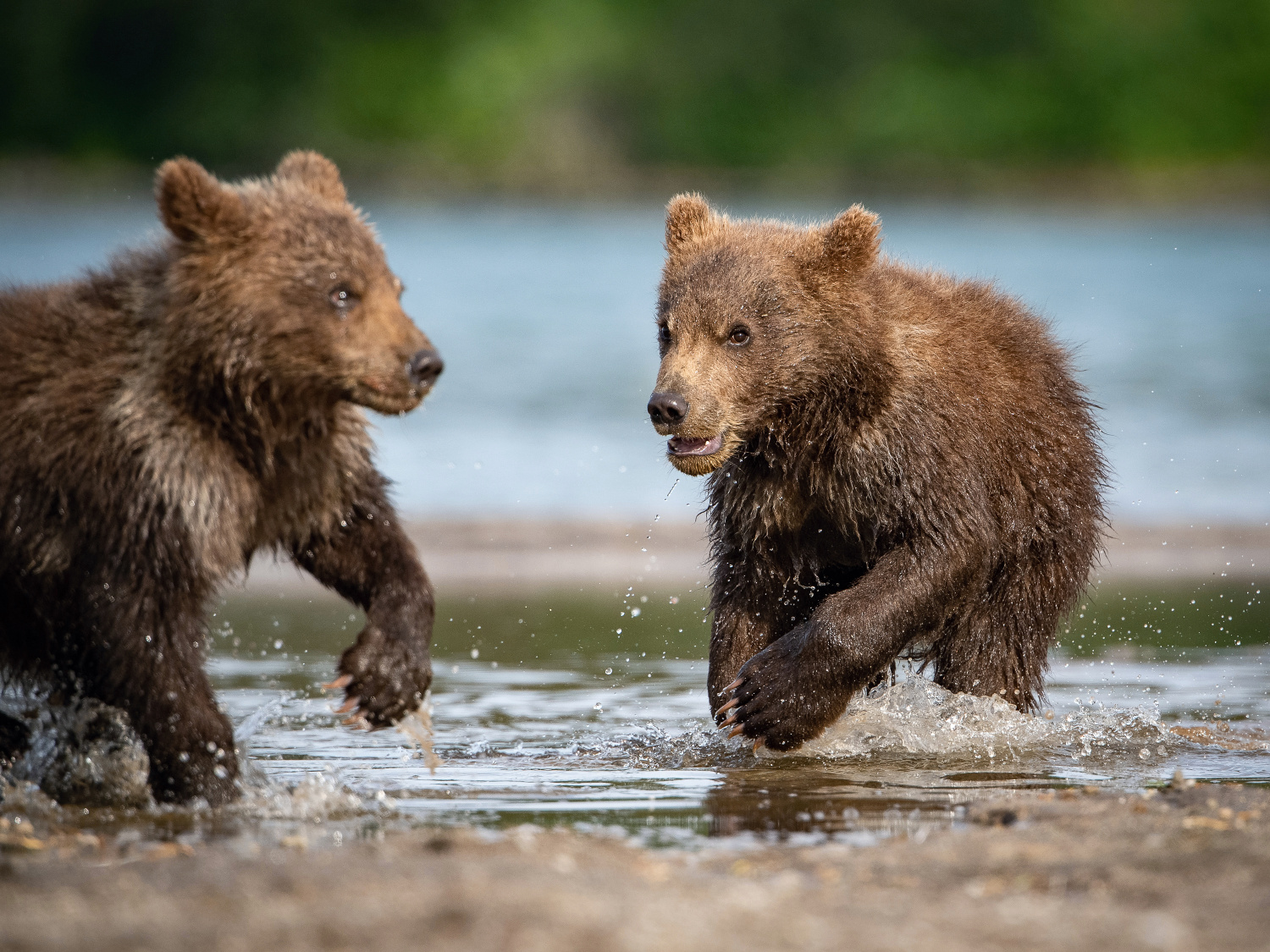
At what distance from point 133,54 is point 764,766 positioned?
6426cm

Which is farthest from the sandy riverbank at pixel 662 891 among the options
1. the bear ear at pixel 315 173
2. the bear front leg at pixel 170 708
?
the bear ear at pixel 315 173

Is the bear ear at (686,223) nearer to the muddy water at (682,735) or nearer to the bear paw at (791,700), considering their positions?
the bear paw at (791,700)

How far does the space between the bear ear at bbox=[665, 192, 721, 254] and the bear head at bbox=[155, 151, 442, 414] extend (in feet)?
5.26

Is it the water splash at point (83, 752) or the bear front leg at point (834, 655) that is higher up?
the bear front leg at point (834, 655)

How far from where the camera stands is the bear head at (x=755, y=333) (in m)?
6.23

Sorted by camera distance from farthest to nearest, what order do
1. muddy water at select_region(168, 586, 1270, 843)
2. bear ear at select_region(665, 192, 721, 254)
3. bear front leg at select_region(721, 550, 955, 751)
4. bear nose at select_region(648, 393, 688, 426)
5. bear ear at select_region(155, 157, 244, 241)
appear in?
bear ear at select_region(665, 192, 721, 254) < bear front leg at select_region(721, 550, 955, 751) < bear nose at select_region(648, 393, 688, 426) < muddy water at select_region(168, 586, 1270, 843) < bear ear at select_region(155, 157, 244, 241)

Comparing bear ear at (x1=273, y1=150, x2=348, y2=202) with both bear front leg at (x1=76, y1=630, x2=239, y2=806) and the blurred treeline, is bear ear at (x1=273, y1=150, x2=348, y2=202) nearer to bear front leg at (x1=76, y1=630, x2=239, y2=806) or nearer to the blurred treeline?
bear front leg at (x1=76, y1=630, x2=239, y2=806)

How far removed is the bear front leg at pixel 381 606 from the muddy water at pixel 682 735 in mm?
293

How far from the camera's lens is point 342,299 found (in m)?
5.48

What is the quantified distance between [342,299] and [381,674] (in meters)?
1.25

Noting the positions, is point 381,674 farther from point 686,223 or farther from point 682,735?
point 686,223

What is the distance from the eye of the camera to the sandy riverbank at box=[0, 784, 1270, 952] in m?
3.74

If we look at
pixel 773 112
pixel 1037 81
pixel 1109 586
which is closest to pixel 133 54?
pixel 773 112

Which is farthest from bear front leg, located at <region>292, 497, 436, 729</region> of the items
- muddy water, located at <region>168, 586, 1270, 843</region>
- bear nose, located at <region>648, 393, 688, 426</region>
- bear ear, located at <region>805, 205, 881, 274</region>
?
bear ear, located at <region>805, 205, 881, 274</region>
